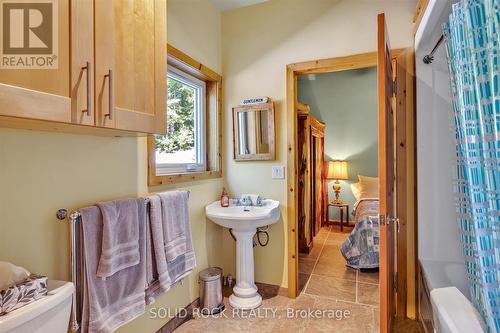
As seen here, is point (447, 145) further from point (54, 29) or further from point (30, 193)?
point (30, 193)

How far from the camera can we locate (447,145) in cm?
201

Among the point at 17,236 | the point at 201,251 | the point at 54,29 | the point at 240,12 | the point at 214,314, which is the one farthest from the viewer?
the point at 240,12

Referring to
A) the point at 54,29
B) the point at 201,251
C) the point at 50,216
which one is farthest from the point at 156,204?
the point at 54,29

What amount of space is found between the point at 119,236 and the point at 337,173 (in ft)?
14.0

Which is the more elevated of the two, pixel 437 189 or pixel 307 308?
pixel 437 189

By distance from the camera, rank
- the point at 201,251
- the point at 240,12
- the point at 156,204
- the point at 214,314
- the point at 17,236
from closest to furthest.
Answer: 1. the point at 17,236
2. the point at 156,204
3. the point at 214,314
4. the point at 201,251
5. the point at 240,12

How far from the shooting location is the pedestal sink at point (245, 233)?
7.14 feet

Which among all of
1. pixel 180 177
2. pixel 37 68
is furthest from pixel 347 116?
pixel 37 68

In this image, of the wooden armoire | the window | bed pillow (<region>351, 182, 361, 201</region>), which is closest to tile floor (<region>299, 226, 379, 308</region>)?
the wooden armoire

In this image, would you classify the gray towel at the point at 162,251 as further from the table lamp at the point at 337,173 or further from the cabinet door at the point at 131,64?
Result: the table lamp at the point at 337,173

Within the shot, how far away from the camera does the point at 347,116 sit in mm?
5039

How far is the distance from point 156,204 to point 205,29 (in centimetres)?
169

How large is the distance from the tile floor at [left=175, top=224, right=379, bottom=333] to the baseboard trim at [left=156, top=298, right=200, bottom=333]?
0.04 meters

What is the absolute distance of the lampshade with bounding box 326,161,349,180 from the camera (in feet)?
16.3
